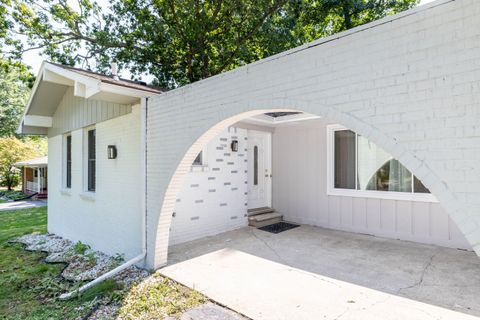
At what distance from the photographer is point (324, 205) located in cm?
800

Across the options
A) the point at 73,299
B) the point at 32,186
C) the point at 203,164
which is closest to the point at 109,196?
the point at 203,164

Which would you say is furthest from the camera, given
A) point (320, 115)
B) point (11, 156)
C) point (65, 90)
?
point (11, 156)

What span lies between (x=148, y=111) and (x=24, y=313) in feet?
11.4

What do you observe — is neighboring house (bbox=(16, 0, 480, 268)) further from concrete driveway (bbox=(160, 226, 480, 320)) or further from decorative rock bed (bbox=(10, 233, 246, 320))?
concrete driveway (bbox=(160, 226, 480, 320))

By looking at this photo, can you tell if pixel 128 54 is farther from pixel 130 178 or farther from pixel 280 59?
pixel 280 59

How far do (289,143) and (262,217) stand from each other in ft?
7.60

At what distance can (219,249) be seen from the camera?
6.05m

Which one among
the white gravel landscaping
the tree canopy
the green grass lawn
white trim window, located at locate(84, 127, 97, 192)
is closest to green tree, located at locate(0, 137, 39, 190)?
the tree canopy

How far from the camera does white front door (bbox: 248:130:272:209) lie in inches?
336

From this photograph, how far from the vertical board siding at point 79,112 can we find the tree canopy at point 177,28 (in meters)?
4.70

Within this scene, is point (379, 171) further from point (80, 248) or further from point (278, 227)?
point (80, 248)

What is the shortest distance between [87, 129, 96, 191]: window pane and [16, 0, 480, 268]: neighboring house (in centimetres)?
3

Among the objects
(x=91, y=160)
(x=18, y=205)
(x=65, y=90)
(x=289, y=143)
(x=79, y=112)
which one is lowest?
(x=18, y=205)

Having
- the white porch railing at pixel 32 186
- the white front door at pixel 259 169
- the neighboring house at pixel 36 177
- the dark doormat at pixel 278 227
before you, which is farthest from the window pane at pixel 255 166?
the white porch railing at pixel 32 186
